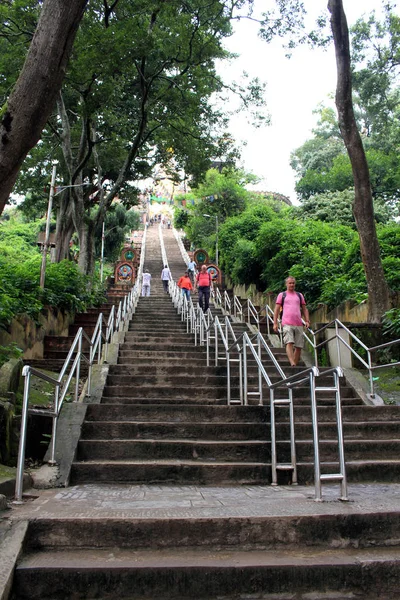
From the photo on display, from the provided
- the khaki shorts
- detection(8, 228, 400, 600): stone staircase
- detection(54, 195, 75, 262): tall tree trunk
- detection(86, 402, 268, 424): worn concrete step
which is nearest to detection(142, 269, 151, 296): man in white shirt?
detection(54, 195, 75, 262): tall tree trunk

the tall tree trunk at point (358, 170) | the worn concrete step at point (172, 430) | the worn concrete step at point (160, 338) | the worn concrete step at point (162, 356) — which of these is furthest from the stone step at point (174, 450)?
the tall tree trunk at point (358, 170)

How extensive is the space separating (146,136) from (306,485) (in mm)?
14960

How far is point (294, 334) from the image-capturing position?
778cm

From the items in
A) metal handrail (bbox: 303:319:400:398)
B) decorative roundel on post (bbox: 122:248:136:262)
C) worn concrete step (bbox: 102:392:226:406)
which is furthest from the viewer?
decorative roundel on post (bbox: 122:248:136:262)

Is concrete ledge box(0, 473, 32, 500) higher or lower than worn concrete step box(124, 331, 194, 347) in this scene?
lower

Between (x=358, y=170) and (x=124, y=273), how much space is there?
17299mm

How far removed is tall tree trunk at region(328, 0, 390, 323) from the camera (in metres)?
9.36

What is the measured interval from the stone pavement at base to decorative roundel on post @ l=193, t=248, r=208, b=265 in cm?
2606

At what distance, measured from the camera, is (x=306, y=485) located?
460 cm

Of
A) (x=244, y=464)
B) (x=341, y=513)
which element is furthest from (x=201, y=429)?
(x=341, y=513)

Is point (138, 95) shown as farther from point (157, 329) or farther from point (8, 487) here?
point (8, 487)

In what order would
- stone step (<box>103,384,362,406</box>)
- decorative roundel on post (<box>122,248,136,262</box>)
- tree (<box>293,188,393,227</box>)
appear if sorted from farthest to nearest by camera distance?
decorative roundel on post (<box>122,248,136,262</box>) → tree (<box>293,188,393,227</box>) → stone step (<box>103,384,362,406</box>)

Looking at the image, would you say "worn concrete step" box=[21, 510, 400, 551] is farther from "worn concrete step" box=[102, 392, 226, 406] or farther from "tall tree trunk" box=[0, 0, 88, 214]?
"worn concrete step" box=[102, 392, 226, 406]

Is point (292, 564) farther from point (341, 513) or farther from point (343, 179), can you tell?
point (343, 179)
